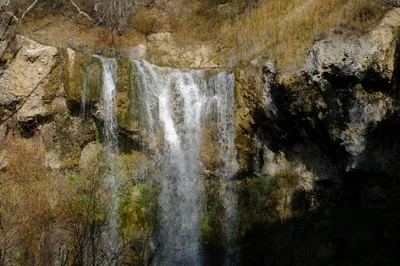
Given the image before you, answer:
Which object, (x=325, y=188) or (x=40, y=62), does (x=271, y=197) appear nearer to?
(x=325, y=188)

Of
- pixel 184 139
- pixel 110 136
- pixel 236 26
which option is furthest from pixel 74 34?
pixel 184 139

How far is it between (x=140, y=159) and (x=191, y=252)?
286 cm

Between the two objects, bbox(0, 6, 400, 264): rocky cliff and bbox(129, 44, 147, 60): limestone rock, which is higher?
bbox(129, 44, 147, 60): limestone rock

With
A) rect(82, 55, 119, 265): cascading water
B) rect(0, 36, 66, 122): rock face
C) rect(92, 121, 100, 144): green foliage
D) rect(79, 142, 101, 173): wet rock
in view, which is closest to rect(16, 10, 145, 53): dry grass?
rect(0, 36, 66, 122): rock face

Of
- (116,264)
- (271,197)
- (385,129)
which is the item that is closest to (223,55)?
(271,197)

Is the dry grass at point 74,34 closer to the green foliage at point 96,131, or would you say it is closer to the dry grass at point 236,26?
the dry grass at point 236,26

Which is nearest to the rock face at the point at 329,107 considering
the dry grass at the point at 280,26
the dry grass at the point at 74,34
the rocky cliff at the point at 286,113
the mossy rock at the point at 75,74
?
the rocky cliff at the point at 286,113

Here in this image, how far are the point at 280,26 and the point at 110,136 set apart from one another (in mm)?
5704

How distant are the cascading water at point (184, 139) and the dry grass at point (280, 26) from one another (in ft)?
5.30

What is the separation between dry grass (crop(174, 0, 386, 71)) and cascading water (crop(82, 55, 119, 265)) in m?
3.77

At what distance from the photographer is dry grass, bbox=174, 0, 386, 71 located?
10.1m

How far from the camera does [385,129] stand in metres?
9.42

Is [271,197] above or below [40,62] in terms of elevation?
below

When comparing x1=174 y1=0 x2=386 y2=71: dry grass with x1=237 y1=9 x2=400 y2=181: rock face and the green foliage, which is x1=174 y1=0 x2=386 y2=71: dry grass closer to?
x1=237 y1=9 x2=400 y2=181: rock face
